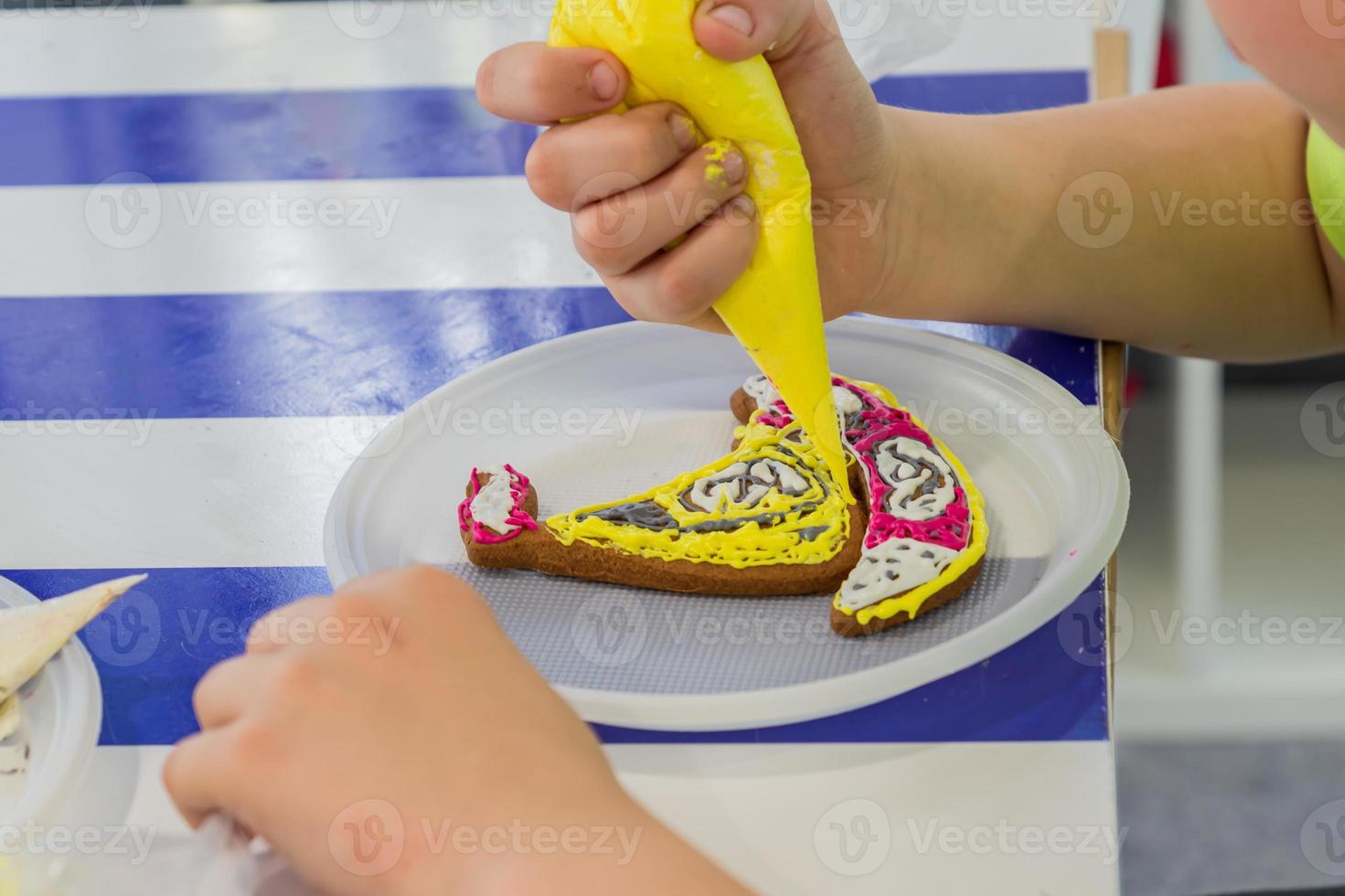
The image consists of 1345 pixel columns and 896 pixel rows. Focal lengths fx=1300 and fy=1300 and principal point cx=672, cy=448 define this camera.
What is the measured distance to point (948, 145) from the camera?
3.47 ft

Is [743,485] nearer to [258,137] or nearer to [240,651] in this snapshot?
[240,651]

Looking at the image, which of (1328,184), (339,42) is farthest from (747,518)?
(339,42)

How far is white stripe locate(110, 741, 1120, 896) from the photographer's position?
59 centimetres

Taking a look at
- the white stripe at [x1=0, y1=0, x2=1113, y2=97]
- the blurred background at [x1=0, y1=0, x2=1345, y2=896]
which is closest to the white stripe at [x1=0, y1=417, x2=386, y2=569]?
the white stripe at [x1=0, y1=0, x2=1113, y2=97]

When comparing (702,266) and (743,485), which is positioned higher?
(702,266)

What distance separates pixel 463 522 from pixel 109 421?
0.35m

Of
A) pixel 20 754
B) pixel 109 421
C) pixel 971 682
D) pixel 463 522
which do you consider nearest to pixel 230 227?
pixel 109 421

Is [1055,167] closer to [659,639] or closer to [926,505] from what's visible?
[926,505]

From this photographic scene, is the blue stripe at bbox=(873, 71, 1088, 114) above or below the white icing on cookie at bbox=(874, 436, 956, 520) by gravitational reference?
below

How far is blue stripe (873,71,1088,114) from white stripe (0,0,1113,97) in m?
0.03

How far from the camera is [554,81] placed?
0.73 meters

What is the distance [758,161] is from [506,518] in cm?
27

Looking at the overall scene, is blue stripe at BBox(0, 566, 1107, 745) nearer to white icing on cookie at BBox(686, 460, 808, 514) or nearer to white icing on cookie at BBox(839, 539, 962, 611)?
white icing on cookie at BBox(839, 539, 962, 611)

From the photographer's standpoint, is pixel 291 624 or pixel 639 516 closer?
pixel 291 624
